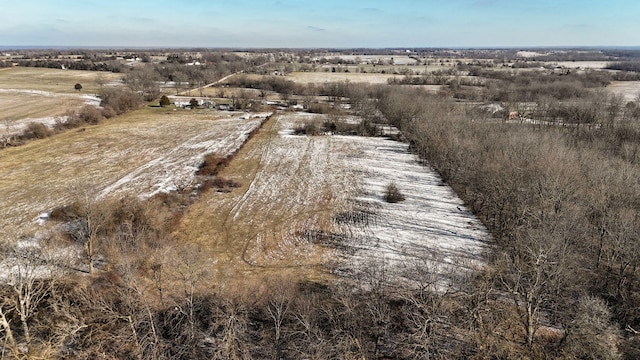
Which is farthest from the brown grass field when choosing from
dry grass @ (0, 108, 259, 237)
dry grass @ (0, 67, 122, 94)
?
dry grass @ (0, 108, 259, 237)

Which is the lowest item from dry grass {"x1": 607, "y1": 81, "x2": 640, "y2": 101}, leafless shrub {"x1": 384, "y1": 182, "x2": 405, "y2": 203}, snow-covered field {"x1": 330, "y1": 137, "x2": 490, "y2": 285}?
snow-covered field {"x1": 330, "y1": 137, "x2": 490, "y2": 285}

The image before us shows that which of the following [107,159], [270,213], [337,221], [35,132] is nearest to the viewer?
[337,221]

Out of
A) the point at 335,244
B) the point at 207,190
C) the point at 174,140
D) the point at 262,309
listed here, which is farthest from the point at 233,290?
the point at 174,140

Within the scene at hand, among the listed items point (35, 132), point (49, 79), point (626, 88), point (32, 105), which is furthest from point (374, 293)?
point (49, 79)

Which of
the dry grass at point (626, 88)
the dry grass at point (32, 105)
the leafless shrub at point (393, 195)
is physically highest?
the dry grass at point (626, 88)

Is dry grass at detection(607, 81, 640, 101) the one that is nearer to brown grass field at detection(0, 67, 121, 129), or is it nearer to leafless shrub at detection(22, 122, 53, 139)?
leafless shrub at detection(22, 122, 53, 139)

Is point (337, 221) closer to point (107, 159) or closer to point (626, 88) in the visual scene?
point (107, 159)

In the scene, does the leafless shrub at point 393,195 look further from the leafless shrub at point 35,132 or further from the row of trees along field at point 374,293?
the leafless shrub at point 35,132

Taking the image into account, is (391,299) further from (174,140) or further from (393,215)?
(174,140)

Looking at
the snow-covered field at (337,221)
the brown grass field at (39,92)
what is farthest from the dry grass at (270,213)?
the brown grass field at (39,92)
